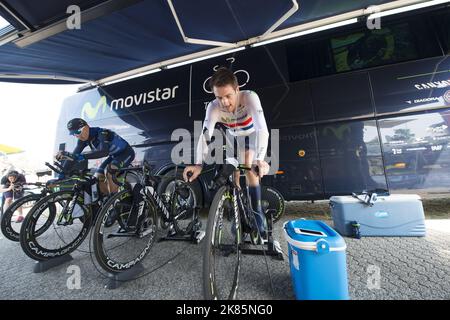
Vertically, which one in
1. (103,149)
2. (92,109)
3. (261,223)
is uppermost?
(92,109)

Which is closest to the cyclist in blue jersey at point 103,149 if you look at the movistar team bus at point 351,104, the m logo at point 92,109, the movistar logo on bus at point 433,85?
the movistar team bus at point 351,104

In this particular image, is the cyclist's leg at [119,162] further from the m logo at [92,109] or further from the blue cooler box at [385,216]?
the blue cooler box at [385,216]

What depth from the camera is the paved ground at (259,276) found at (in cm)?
135

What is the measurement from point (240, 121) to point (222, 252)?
1369mm

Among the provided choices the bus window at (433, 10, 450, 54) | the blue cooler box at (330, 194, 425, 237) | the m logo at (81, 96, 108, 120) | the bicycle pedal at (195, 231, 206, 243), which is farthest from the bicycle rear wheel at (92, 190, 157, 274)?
the bus window at (433, 10, 450, 54)

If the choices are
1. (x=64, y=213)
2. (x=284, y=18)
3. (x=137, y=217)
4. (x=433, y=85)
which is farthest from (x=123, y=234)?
(x=433, y=85)

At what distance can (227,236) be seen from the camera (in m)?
1.95

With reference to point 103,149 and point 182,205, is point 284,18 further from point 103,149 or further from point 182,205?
point 103,149

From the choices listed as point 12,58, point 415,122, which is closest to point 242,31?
point 415,122

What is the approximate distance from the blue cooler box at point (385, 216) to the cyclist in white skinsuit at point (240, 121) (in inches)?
44.9

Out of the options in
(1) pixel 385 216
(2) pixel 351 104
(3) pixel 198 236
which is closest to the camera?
(1) pixel 385 216

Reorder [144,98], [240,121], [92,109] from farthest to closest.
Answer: [92,109] → [144,98] → [240,121]

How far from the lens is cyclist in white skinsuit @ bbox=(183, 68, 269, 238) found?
1626mm

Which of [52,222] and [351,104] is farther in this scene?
[351,104]
